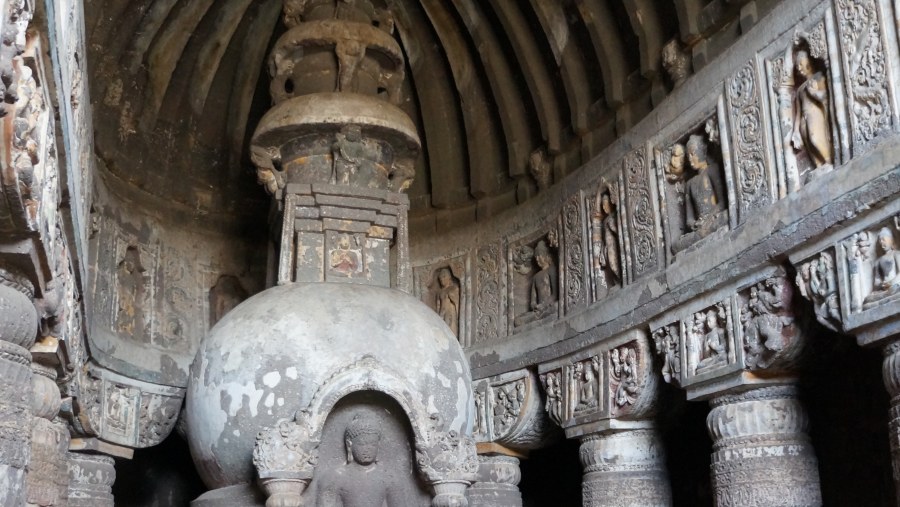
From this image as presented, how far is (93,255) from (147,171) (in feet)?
5.09

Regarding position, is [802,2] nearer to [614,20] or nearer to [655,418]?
[614,20]

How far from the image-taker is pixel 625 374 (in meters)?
7.83

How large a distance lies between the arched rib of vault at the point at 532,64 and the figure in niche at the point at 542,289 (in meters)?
1.21

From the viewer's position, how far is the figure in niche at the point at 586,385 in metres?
8.18

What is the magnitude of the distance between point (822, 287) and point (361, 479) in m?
3.62

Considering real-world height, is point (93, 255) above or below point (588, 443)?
above

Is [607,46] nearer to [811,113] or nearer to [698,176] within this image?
[698,176]

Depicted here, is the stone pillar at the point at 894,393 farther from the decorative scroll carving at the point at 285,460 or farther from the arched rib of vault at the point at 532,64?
the arched rib of vault at the point at 532,64

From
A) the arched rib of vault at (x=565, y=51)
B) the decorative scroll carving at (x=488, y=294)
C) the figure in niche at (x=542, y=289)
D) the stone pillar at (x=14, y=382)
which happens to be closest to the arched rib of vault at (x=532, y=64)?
the arched rib of vault at (x=565, y=51)

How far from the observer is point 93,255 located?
868cm

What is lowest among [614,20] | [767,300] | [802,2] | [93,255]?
[767,300]

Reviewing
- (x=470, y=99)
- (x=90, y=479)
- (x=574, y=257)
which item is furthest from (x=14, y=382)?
(x=470, y=99)

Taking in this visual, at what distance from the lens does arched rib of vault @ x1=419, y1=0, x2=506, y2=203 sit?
1055 cm

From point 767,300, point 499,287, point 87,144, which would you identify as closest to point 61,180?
point 87,144
